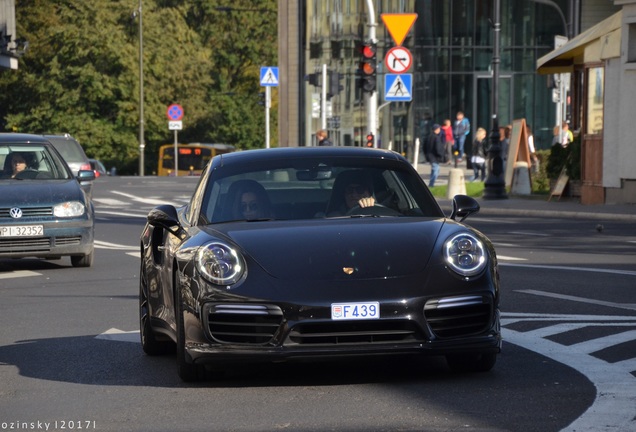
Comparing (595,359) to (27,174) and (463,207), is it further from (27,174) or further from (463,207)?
(27,174)

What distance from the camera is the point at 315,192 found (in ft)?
30.9

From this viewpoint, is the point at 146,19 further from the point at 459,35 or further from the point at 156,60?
the point at 459,35

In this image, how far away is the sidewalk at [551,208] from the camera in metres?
27.9

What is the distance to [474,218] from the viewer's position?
29.3 m

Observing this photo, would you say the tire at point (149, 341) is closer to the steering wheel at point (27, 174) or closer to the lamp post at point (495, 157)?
the steering wheel at point (27, 174)

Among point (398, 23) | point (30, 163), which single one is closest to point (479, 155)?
point (398, 23)

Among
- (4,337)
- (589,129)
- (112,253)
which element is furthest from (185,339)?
(589,129)

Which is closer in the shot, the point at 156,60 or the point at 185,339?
the point at 185,339

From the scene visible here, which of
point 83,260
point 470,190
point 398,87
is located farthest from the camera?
point 470,190

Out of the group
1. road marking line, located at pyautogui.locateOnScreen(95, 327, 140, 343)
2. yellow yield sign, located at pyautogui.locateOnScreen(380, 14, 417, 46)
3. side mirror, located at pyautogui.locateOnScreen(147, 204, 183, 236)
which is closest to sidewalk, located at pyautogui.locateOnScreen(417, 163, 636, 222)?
yellow yield sign, located at pyautogui.locateOnScreen(380, 14, 417, 46)

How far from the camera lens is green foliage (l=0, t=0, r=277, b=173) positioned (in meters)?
89.8

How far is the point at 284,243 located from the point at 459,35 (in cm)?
5508

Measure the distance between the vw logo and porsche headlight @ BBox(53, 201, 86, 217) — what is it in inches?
16.9

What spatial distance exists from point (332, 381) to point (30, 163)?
33.6 feet
